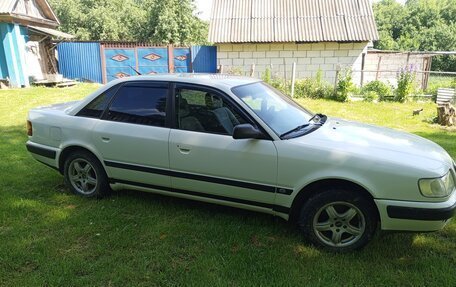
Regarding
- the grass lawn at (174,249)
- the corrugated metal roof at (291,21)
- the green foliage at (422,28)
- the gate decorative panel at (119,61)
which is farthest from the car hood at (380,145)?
the green foliage at (422,28)

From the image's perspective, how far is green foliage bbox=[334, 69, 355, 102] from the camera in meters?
13.7

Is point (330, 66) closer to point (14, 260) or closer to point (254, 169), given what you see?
point (254, 169)

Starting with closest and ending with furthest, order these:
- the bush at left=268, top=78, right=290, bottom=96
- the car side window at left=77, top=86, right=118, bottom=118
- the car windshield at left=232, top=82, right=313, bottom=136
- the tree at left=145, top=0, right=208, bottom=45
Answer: the car windshield at left=232, top=82, right=313, bottom=136 → the car side window at left=77, top=86, right=118, bottom=118 → the bush at left=268, top=78, right=290, bottom=96 → the tree at left=145, top=0, right=208, bottom=45

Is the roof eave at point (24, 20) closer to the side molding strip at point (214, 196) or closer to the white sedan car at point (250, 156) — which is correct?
the white sedan car at point (250, 156)

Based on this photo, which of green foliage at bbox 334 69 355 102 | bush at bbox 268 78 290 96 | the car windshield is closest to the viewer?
the car windshield

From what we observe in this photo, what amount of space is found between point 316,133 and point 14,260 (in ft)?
10.1

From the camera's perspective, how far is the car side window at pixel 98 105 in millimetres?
4504

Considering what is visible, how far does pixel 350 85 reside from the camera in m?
13.8

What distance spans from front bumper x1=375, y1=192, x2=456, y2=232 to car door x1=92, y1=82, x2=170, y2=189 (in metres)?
2.20

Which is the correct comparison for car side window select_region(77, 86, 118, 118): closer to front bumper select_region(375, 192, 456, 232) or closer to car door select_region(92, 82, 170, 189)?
car door select_region(92, 82, 170, 189)

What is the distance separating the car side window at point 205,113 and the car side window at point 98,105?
914 mm

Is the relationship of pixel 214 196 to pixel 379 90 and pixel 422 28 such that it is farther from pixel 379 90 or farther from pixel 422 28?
pixel 422 28

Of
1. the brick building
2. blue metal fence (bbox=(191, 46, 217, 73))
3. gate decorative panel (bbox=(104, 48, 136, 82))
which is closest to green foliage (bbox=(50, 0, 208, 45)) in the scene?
gate decorative panel (bbox=(104, 48, 136, 82))

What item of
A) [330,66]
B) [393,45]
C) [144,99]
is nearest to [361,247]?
[144,99]
